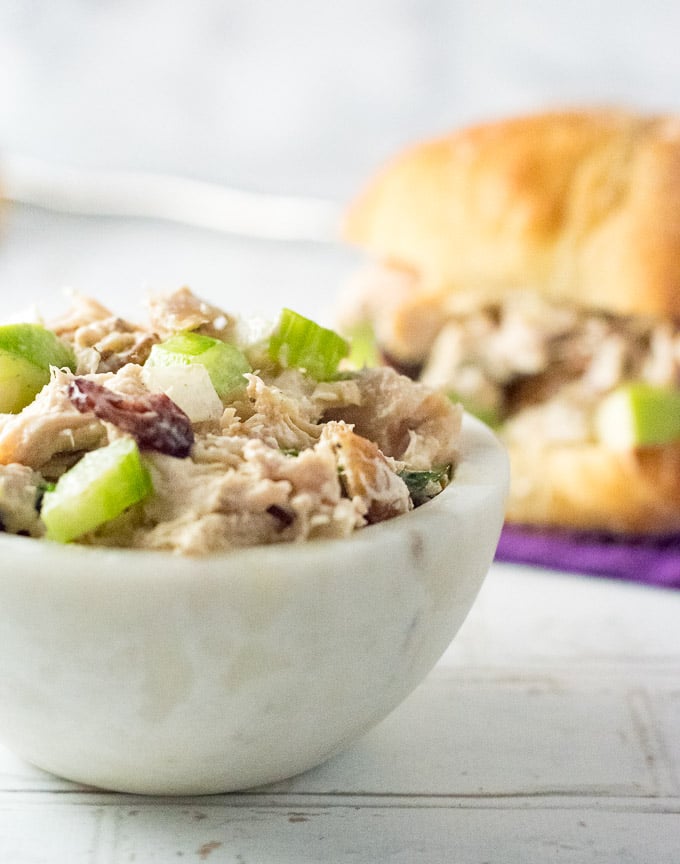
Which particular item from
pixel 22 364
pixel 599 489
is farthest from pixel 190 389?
pixel 599 489

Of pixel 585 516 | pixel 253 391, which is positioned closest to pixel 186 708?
pixel 253 391

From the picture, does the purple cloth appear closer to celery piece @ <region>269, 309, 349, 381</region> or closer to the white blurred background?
celery piece @ <region>269, 309, 349, 381</region>

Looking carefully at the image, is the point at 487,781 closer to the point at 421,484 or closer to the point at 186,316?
the point at 421,484

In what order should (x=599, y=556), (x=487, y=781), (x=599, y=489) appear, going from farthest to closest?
(x=599, y=489) < (x=599, y=556) < (x=487, y=781)

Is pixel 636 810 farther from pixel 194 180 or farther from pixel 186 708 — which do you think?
pixel 194 180

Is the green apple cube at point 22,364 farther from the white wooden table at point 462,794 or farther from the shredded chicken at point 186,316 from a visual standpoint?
the white wooden table at point 462,794

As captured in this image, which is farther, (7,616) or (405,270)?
(405,270)
